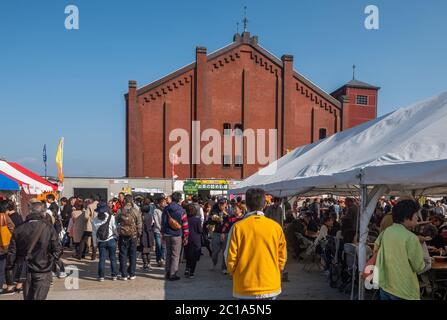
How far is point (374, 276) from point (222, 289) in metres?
4.53

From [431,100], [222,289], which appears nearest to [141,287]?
[222,289]

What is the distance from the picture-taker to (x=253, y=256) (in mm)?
3740

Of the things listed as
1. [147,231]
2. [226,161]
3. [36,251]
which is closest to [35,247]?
[36,251]

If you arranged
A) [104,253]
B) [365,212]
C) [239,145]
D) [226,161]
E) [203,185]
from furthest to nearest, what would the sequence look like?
[239,145]
[226,161]
[203,185]
[104,253]
[365,212]

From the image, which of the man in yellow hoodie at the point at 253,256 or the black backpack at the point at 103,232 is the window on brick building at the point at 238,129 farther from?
the man in yellow hoodie at the point at 253,256

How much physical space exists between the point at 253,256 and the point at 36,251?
334 centimetres

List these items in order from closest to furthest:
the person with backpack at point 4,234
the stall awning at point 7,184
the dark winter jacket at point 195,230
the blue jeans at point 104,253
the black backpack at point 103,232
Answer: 1. the person with backpack at point 4,234
2. the black backpack at point 103,232
3. the blue jeans at point 104,253
4. the dark winter jacket at point 195,230
5. the stall awning at point 7,184

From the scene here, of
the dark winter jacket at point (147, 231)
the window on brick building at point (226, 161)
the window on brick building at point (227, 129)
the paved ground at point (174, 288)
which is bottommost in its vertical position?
the paved ground at point (174, 288)

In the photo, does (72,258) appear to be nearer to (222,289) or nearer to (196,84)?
(222,289)

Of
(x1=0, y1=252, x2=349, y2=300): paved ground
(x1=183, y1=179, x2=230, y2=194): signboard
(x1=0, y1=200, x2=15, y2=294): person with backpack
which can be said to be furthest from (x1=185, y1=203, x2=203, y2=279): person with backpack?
(x1=183, y1=179, x2=230, y2=194): signboard

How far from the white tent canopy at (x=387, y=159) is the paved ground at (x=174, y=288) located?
194 centimetres

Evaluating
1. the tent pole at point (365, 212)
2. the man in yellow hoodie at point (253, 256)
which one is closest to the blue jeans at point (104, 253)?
the tent pole at point (365, 212)

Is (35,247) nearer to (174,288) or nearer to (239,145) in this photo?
(174,288)

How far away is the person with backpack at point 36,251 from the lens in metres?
5.29
